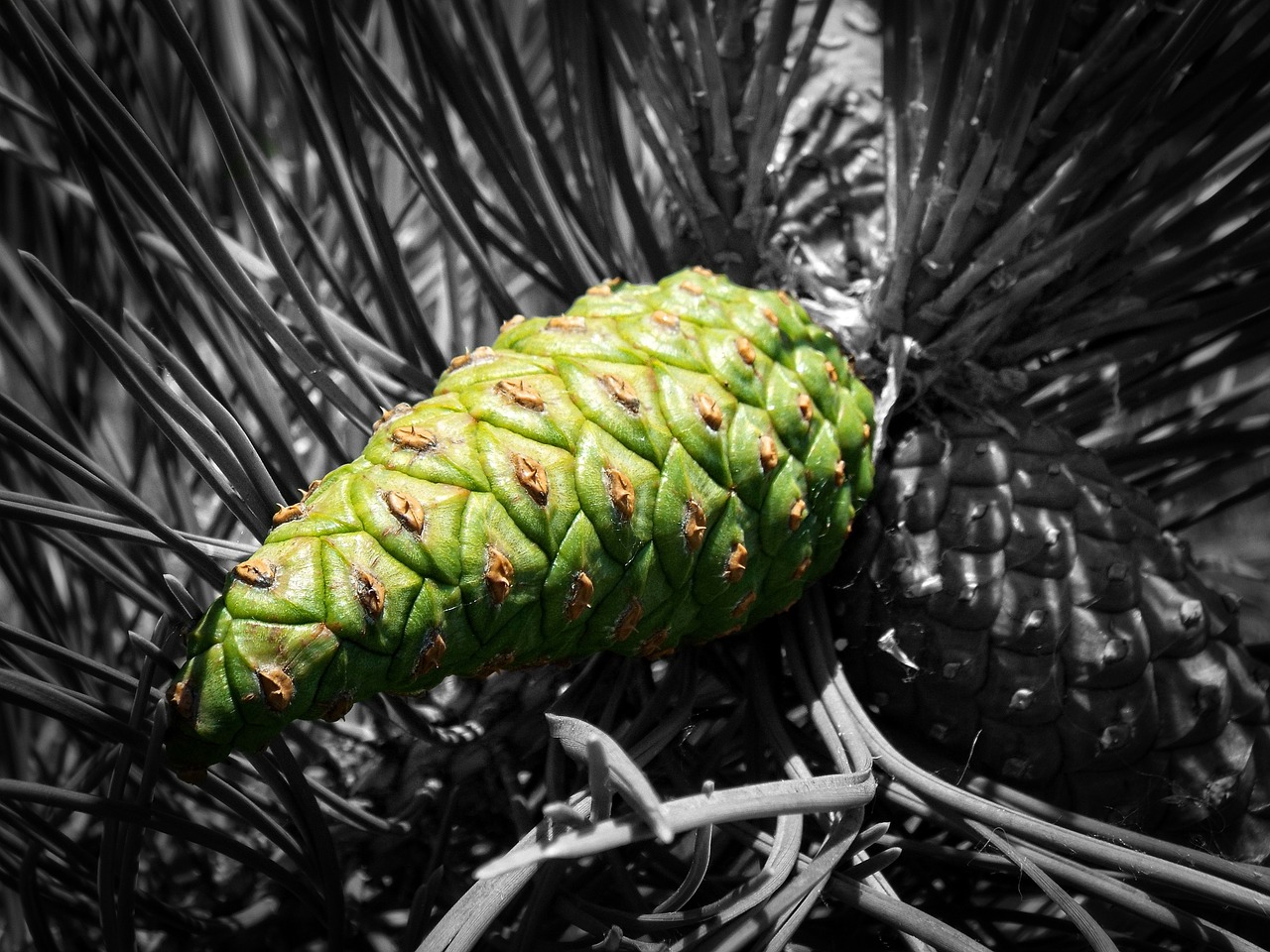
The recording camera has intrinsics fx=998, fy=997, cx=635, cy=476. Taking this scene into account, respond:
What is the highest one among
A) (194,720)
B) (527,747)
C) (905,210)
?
(905,210)

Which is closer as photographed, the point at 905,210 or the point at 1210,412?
the point at 905,210

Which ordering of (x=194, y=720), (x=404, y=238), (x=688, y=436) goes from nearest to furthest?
(x=194, y=720)
(x=688, y=436)
(x=404, y=238)

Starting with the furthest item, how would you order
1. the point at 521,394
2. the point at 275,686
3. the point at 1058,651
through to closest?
the point at 1058,651, the point at 521,394, the point at 275,686

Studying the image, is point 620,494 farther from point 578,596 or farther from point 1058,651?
point 1058,651

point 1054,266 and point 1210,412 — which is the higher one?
point 1054,266

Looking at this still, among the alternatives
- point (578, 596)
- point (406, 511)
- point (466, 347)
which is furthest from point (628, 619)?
point (466, 347)

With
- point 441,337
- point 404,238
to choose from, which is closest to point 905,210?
point 441,337

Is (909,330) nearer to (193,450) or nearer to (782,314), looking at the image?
(782,314)
